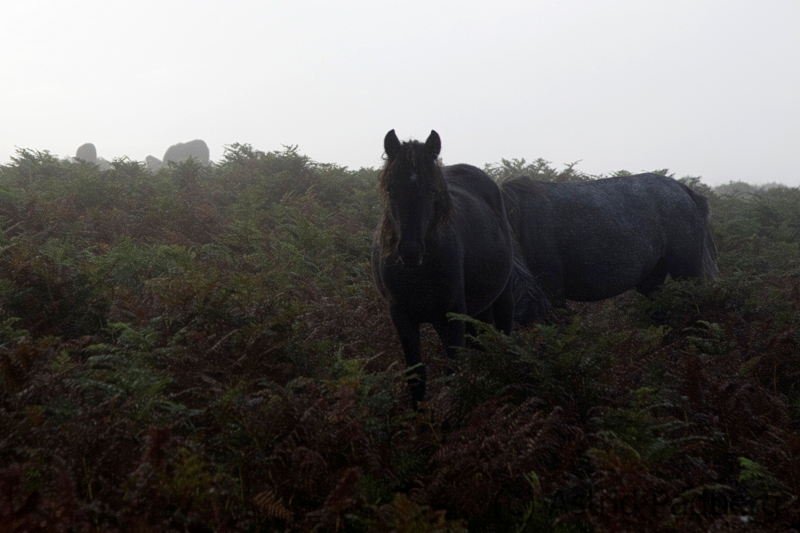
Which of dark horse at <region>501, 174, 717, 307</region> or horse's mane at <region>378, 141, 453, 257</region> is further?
dark horse at <region>501, 174, 717, 307</region>

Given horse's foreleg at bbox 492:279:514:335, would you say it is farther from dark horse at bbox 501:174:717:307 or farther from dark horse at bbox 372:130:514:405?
dark horse at bbox 501:174:717:307

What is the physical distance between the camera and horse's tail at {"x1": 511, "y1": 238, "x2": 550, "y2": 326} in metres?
5.89

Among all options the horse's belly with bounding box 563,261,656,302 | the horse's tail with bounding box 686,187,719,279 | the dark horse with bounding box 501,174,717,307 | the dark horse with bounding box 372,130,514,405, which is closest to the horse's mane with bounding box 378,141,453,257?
the dark horse with bounding box 372,130,514,405

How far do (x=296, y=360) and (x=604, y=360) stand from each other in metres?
2.06

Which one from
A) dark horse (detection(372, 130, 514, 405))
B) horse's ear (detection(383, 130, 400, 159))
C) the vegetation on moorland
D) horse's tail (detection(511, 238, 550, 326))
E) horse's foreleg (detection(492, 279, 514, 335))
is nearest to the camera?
the vegetation on moorland

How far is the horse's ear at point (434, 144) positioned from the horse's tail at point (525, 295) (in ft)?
7.22

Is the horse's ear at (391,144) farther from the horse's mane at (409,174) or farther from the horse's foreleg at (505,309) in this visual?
the horse's foreleg at (505,309)

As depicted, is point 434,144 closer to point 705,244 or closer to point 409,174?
point 409,174

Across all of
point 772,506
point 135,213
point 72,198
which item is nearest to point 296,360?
point 772,506

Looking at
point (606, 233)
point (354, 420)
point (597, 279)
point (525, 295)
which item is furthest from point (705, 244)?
point (354, 420)

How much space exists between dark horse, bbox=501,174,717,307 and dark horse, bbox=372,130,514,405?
1.52 metres

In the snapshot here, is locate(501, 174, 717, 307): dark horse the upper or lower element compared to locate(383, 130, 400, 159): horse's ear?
lower

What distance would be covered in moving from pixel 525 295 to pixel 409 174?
2.70 m

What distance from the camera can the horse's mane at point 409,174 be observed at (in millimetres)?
3814
